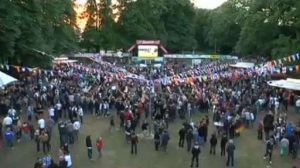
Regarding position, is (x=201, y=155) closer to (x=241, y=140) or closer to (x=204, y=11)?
(x=241, y=140)

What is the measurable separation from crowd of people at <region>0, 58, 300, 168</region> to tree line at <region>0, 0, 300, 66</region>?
367 cm

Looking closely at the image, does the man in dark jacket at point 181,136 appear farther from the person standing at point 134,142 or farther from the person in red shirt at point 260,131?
the person in red shirt at point 260,131

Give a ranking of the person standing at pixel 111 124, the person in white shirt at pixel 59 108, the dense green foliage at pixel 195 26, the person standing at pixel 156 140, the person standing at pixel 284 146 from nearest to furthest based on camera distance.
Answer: the person standing at pixel 284 146, the person standing at pixel 156 140, the person standing at pixel 111 124, the person in white shirt at pixel 59 108, the dense green foliage at pixel 195 26

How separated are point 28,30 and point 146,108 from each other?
1263 centimetres

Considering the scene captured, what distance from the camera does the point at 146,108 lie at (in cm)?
3042

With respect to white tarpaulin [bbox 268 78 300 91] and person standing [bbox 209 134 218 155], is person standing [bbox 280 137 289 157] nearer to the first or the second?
person standing [bbox 209 134 218 155]

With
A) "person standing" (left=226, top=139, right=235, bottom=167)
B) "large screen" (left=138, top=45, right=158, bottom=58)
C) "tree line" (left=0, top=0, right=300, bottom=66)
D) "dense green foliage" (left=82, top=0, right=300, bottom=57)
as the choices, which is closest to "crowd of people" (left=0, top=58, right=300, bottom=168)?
"person standing" (left=226, top=139, right=235, bottom=167)

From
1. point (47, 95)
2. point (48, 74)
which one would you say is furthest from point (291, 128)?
point (48, 74)

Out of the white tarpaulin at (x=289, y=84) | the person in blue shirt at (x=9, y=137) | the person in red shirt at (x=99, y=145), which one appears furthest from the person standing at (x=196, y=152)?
the white tarpaulin at (x=289, y=84)

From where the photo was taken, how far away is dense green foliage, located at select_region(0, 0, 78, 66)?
3418 centimetres

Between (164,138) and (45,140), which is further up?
(45,140)

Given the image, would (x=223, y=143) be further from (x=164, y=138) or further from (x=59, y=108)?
(x=59, y=108)

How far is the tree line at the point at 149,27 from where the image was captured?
125ft

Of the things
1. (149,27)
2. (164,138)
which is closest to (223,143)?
(164,138)
